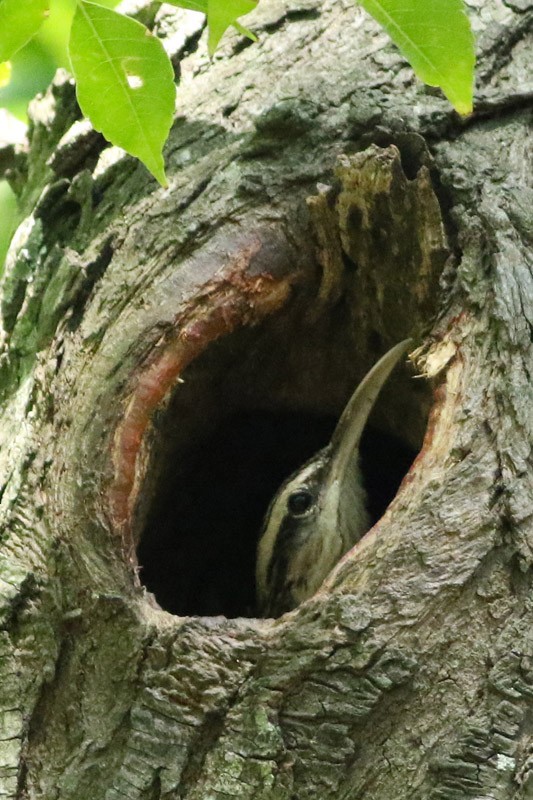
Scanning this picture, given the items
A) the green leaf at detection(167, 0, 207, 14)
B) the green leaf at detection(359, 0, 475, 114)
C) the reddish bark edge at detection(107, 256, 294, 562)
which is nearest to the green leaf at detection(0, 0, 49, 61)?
the green leaf at detection(167, 0, 207, 14)

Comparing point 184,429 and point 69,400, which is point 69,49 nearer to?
point 69,400

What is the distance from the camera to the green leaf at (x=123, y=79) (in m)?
1.71

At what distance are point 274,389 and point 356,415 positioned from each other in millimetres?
596

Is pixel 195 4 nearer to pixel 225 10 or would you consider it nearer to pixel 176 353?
pixel 225 10

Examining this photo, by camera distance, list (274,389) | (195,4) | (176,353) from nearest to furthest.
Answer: (195,4)
(176,353)
(274,389)

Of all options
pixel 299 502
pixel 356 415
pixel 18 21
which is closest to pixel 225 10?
pixel 18 21

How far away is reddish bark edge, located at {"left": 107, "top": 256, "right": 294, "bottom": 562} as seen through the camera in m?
2.81

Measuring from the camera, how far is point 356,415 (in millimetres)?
3664

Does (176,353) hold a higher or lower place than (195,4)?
lower

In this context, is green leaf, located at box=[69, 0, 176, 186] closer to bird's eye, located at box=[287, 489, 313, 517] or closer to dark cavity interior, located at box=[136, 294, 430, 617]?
dark cavity interior, located at box=[136, 294, 430, 617]

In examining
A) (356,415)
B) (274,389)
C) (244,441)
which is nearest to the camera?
(356,415)

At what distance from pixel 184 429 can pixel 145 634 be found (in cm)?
150

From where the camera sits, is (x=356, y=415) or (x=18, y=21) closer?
(x=18, y=21)

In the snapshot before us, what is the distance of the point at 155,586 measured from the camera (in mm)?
4254
